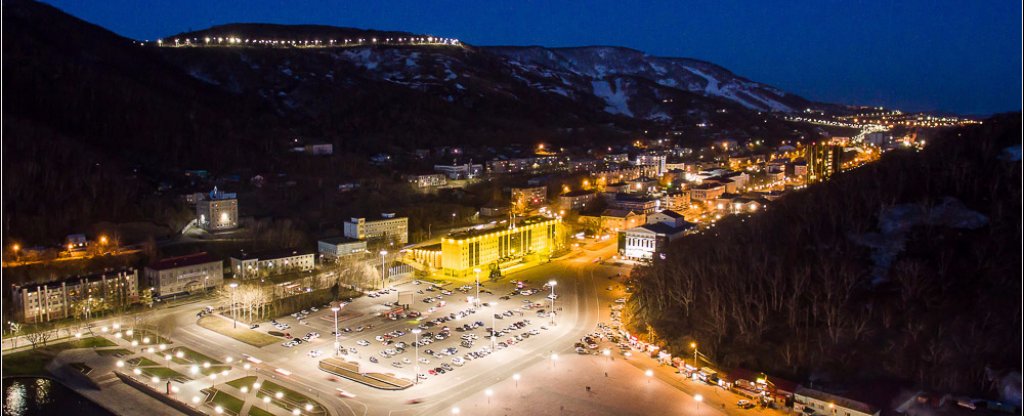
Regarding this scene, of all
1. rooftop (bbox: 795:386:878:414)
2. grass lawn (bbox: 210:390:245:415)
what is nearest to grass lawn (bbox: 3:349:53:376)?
grass lawn (bbox: 210:390:245:415)

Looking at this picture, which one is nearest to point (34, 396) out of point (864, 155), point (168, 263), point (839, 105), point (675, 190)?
point (168, 263)

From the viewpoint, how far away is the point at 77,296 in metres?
17.8

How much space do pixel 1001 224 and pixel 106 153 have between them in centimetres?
3624

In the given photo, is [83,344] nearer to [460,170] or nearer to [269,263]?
[269,263]

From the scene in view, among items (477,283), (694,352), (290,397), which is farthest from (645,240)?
(290,397)

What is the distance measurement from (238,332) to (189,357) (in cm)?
189

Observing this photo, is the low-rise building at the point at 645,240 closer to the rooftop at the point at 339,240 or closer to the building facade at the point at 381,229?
the building facade at the point at 381,229

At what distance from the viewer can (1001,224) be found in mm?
14727

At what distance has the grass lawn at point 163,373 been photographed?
13905 mm

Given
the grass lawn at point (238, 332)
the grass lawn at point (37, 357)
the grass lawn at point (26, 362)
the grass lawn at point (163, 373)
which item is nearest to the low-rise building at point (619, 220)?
the grass lawn at point (238, 332)

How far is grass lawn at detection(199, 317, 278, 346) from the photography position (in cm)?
1623

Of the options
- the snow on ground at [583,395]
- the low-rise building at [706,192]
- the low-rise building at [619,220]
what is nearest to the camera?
the snow on ground at [583,395]

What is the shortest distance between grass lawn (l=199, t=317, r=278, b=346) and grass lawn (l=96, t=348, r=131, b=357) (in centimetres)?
211

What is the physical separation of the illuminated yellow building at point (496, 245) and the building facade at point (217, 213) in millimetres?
9764
